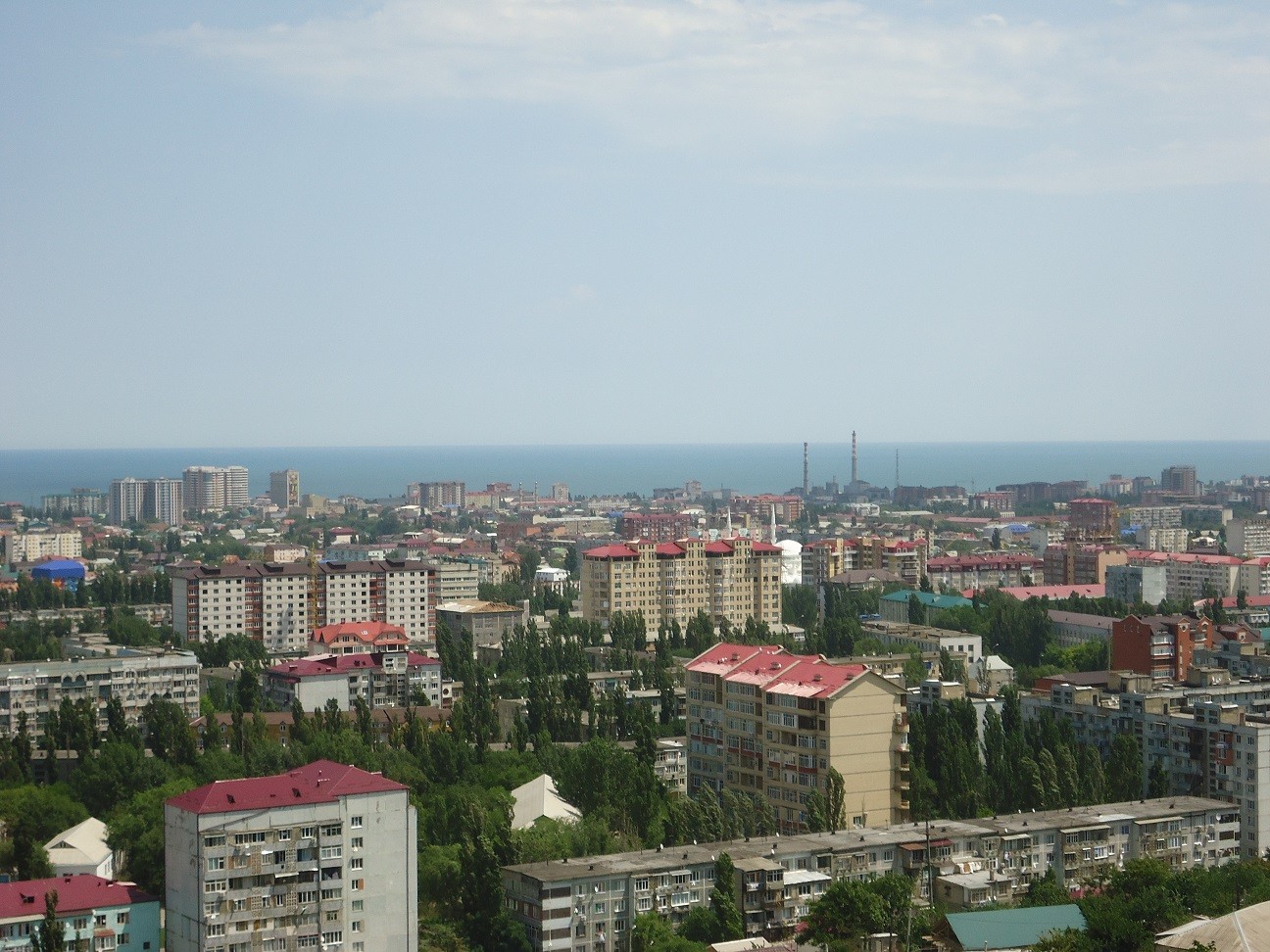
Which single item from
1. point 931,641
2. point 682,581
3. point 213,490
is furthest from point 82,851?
point 213,490

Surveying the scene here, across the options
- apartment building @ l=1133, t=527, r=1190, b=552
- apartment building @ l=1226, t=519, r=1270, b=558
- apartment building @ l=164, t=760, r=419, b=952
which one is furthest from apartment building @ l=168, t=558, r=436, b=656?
apartment building @ l=1133, t=527, r=1190, b=552

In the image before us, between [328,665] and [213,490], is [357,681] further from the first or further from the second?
[213,490]

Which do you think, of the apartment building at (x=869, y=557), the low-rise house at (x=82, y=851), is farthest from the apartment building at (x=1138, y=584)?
the low-rise house at (x=82, y=851)

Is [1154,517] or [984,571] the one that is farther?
[1154,517]

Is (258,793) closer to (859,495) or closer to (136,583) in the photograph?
(136,583)

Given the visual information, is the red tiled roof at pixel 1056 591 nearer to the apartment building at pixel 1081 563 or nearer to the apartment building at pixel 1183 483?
the apartment building at pixel 1081 563

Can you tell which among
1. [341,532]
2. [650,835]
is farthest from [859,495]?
[650,835]
